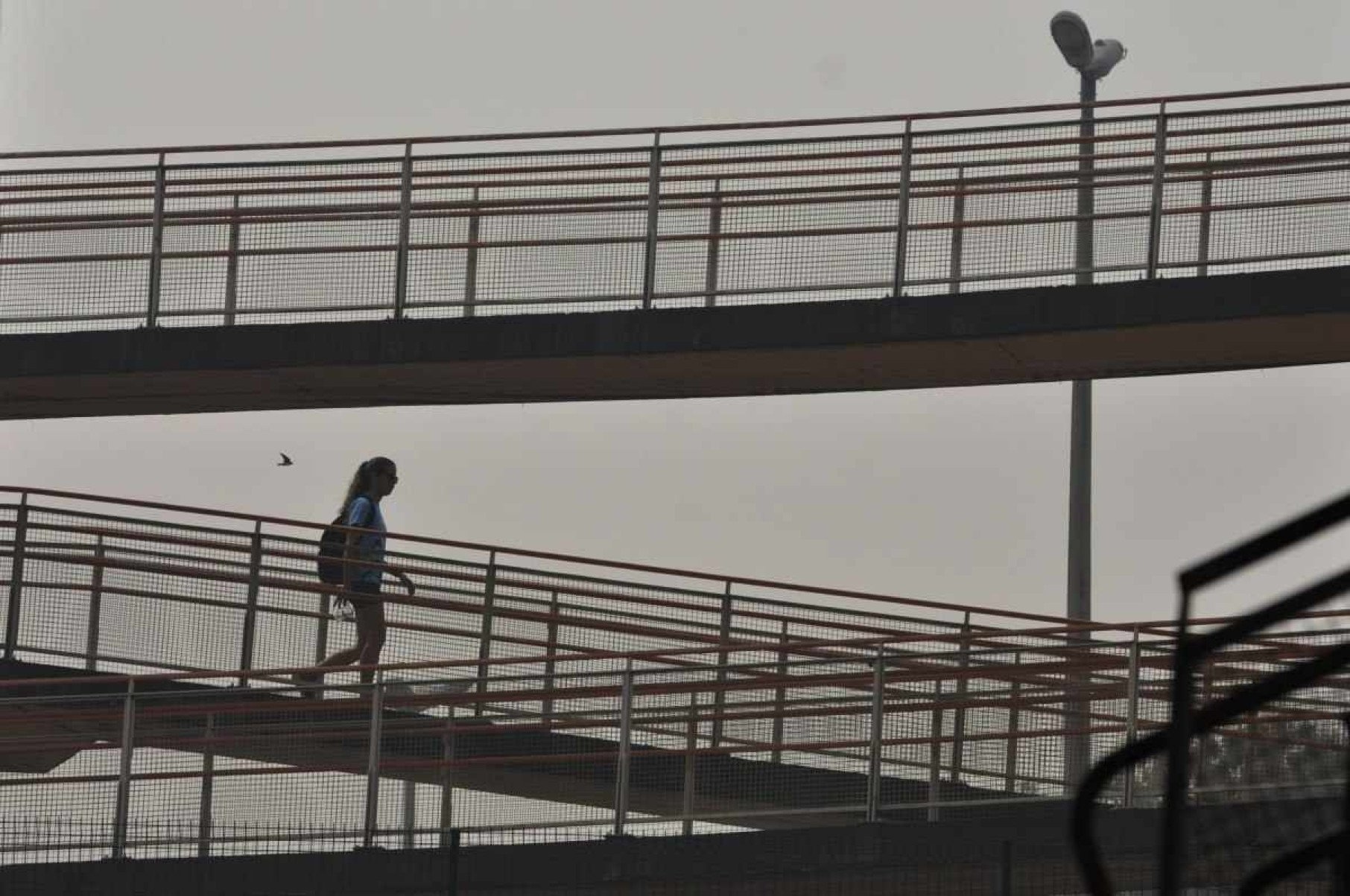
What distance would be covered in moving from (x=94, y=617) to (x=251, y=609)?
799 mm

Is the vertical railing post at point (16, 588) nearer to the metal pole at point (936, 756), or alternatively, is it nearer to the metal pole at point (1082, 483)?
the metal pole at point (936, 756)

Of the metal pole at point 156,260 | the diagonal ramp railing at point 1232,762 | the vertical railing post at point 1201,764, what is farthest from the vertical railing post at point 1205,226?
the vertical railing post at point 1201,764

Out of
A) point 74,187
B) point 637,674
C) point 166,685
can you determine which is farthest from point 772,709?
point 74,187

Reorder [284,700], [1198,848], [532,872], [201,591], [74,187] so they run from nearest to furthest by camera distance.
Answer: [1198,848] < [532,872] < [284,700] < [201,591] < [74,187]

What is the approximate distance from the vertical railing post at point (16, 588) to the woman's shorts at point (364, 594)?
167 centimetres

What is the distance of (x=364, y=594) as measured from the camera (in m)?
13.7

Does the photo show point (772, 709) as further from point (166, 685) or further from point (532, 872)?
point (166, 685)

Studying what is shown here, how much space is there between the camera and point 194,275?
15.7 m

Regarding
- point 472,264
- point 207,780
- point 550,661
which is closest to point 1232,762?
point 550,661

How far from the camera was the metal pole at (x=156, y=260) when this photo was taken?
51.4ft

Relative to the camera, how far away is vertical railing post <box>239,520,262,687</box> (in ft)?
45.5

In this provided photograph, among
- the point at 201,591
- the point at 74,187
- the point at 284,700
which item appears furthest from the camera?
the point at 74,187

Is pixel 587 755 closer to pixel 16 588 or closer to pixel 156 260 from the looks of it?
pixel 16 588

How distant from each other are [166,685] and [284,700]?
3.39 feet
